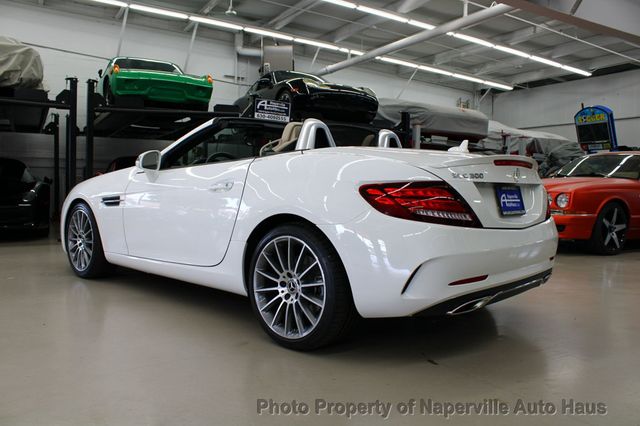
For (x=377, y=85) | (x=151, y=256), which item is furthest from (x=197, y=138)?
(x=377, y=85)

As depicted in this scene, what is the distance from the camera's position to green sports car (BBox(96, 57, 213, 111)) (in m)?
7.46

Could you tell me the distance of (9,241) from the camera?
6766 mm

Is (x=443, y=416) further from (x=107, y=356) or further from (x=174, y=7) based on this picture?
(x=174, y=7)

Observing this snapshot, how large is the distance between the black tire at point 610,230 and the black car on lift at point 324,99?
A: 3810 millimetres

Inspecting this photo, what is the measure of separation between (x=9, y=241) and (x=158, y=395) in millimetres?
6085

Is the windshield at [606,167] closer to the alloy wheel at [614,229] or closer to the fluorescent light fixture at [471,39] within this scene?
the alloy wheel at [614,229]

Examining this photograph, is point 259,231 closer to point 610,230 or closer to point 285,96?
point 610,230

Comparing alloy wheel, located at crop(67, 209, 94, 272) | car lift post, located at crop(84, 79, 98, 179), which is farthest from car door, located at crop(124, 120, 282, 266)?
car lift post, located at crop(84, 79, 98, 179)

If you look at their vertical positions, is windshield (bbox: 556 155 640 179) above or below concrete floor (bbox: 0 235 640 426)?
above

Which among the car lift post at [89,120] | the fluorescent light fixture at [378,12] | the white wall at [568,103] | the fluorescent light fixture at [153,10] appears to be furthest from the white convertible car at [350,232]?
the white wall at [568,103]

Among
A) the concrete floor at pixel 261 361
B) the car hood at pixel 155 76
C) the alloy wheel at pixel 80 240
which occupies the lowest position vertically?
the concrete floor at pixel 261 361

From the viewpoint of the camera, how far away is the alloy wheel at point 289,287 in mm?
2342

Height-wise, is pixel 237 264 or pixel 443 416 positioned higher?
pixel 237 264

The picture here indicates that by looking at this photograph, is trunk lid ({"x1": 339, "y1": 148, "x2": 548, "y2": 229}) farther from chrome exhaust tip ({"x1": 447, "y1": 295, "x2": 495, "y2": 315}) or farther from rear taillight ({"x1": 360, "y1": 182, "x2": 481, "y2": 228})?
chrome exhaust tip ({"x1": 447, "y1": 295, "x2": 495, "y2": 315})
